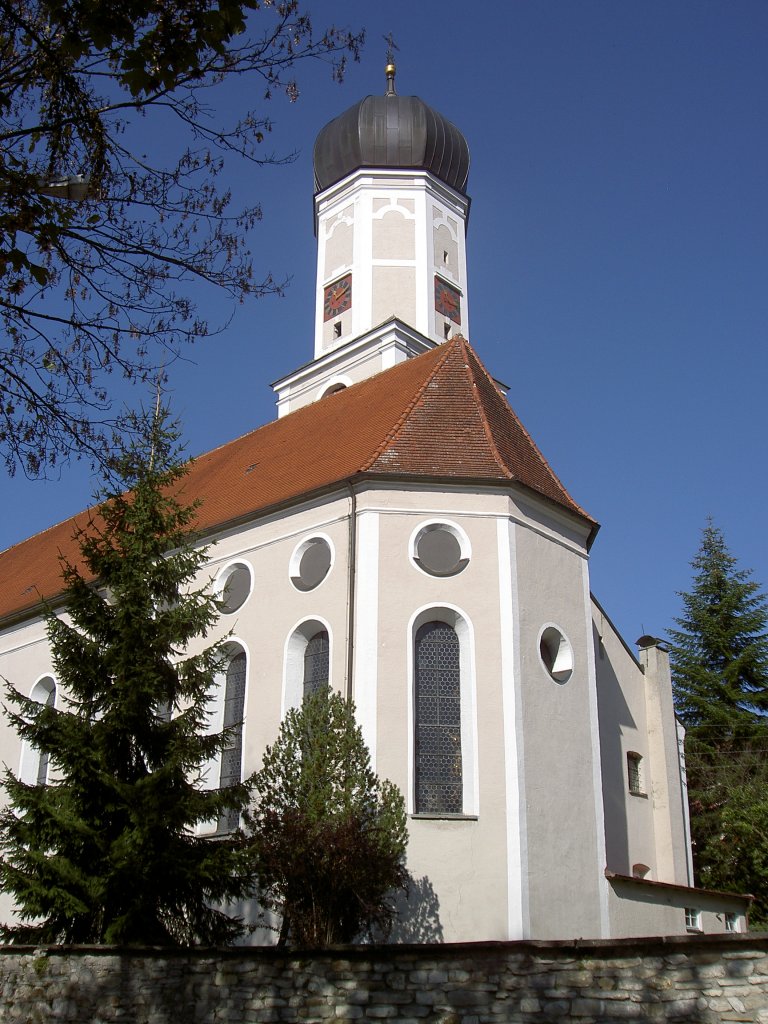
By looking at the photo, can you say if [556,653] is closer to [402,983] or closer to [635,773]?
[635,773]

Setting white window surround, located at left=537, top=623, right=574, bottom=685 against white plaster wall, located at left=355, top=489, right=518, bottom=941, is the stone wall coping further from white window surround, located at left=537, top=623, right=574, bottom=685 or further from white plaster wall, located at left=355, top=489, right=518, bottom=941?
white window surround, located at left=537, top=623, right=574, bottom=685

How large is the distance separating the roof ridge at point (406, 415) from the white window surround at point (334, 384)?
20.9 ft

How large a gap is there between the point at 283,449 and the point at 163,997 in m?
13.8

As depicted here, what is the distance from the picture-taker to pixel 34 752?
70.3 ft

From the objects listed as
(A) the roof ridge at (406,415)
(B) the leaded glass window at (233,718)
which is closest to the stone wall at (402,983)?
(B) the leaded glass window at (233,718)

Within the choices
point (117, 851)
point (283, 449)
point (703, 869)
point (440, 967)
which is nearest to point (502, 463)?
point (283, 449)

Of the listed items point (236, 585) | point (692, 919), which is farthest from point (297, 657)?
point (692, 919)

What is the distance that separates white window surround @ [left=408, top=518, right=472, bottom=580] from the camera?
1625 centimetres

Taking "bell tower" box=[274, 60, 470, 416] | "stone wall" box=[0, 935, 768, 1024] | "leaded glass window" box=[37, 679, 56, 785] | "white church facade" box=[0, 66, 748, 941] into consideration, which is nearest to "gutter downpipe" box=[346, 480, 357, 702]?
"white church facade" box=[0, 66, 748, 941]

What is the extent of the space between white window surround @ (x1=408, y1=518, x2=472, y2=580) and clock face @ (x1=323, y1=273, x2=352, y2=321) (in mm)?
12213

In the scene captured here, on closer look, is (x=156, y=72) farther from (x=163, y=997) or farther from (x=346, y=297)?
(x=346, y=297)

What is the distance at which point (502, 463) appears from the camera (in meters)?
17.1

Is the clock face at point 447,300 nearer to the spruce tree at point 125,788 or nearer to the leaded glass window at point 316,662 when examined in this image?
the leaded glass window at point 316,662

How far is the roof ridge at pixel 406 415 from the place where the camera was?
667 inches
